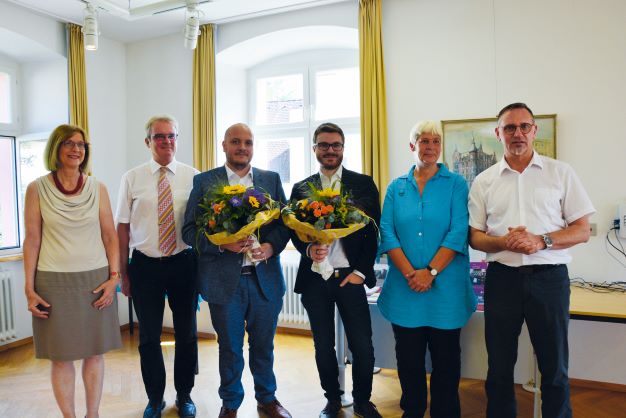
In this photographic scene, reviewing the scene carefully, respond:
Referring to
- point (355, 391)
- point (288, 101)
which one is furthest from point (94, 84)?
point (355, 391)

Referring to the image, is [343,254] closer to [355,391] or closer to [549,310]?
[355,391]

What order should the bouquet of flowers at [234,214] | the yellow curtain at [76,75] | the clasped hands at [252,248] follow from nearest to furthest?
the bouquet of flowers at [234,214]
the clasped hands at [252,248]
the yellow curtain at [76,75]

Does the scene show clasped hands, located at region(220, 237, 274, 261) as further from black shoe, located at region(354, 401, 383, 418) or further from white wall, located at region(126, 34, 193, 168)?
white wall, located at region(126, 34, 193, 168)

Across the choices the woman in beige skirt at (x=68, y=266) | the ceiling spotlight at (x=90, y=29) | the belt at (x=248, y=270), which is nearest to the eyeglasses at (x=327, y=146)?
the belt at (x=248, y=270)

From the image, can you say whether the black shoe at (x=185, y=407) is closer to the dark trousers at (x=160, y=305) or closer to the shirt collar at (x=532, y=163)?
the dark trousers at (x=160, y=305)

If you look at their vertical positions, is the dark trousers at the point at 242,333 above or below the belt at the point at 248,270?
below

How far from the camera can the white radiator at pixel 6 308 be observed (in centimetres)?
455

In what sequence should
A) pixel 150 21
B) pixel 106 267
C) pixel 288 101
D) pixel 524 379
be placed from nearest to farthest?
pixel 106 267 → pixel 524 379 → pixel 150 21 → pixel 288 101

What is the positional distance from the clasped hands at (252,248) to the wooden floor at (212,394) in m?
1.17

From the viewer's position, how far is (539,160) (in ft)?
7.83

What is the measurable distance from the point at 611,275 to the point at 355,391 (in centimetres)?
233

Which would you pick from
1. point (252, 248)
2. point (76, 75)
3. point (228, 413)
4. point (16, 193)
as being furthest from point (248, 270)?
point (16, 193)

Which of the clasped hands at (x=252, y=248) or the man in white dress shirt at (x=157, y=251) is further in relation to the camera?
the man in white dress shirt at (x=157, y=251)

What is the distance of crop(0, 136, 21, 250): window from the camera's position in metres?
5.10
